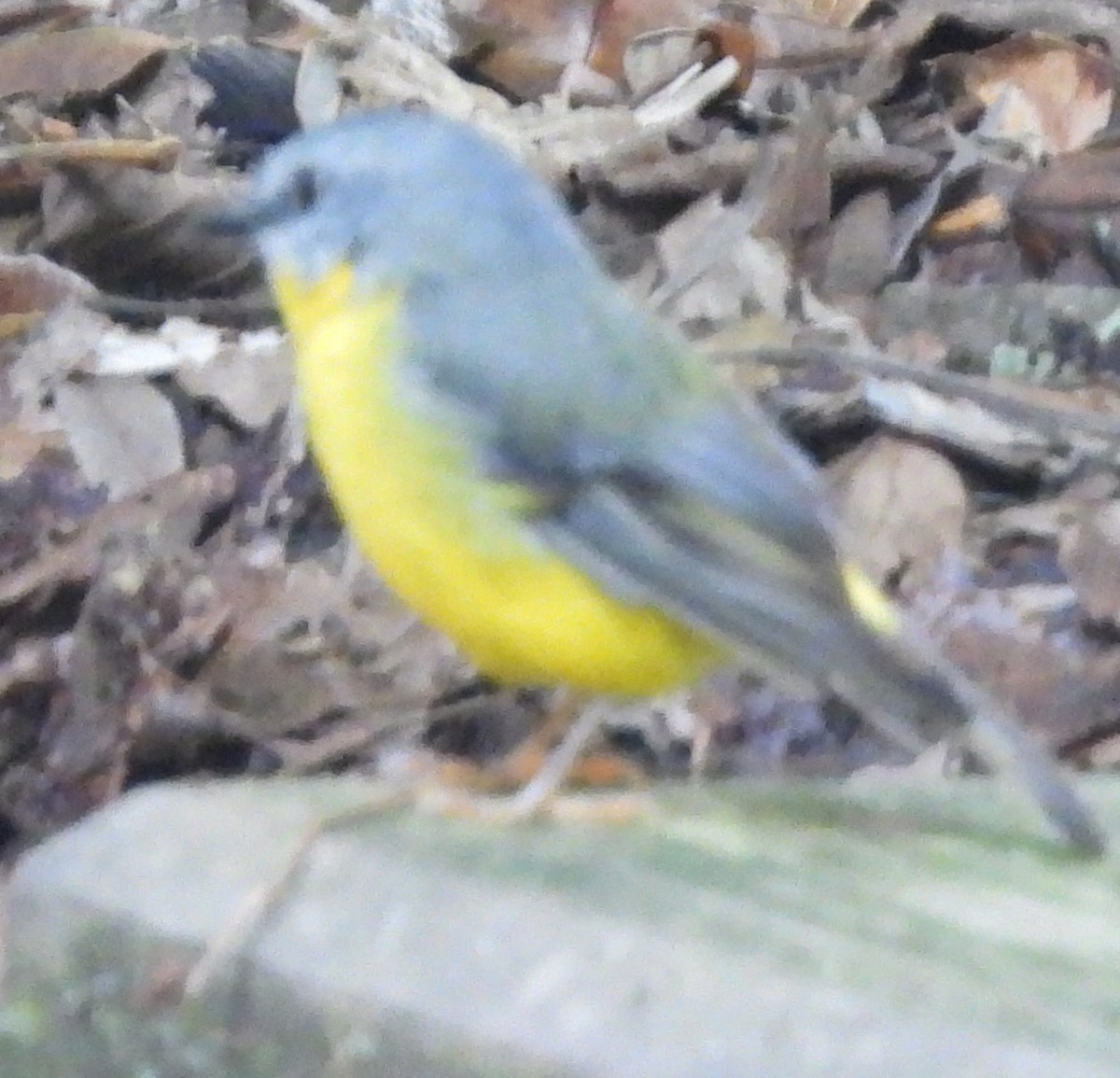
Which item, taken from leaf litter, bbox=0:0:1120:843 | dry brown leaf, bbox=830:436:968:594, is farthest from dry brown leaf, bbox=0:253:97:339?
dry brown leaf, bbox=830:436:968:594

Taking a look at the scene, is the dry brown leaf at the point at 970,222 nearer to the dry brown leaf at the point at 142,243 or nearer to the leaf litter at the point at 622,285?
the leaf litter at the point at 622,285

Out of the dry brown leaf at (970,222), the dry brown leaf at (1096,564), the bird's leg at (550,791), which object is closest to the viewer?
the bird's leg at (550,791)

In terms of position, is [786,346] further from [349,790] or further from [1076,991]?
[1076,991]

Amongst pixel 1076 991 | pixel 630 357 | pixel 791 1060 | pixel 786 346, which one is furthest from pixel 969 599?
pixel 791 1060

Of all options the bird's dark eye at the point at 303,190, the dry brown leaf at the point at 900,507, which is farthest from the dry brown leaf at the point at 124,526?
the dry brown leaf at the point at 900,507

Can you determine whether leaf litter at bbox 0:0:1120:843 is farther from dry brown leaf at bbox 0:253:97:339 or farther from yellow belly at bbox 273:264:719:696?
yellow belly at bbox 273:264:719:696

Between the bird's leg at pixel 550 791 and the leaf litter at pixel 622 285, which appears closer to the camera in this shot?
the bird's leg at pixel 550 791

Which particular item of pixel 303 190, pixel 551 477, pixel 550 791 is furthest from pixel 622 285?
pixel 550 791
